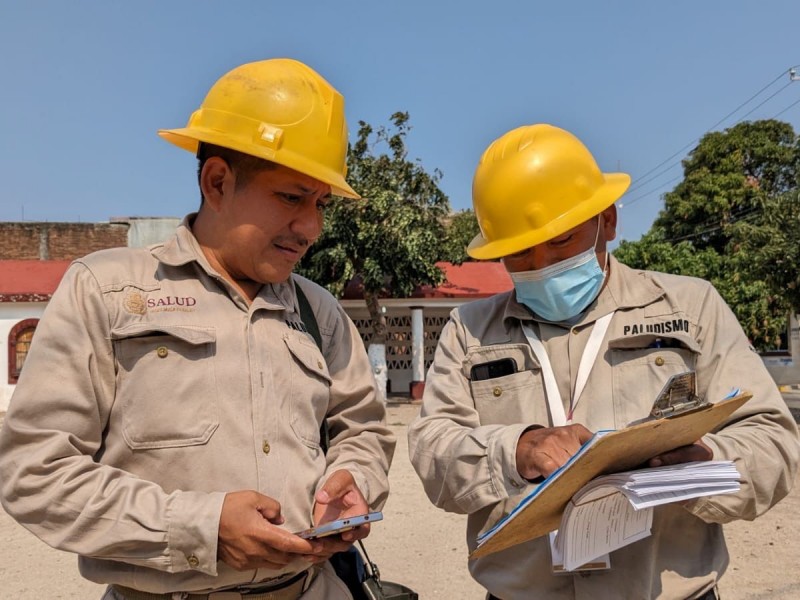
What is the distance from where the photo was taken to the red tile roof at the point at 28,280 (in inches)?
701

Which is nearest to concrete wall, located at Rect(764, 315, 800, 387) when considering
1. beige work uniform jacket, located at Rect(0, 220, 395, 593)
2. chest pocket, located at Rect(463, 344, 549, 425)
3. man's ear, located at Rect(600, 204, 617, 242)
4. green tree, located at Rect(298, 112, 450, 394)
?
green tree, located at Rect(298, 112, 450, 394)

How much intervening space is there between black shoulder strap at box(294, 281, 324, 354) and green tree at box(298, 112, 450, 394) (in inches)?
499

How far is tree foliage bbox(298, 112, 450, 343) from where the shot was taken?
14977 mm

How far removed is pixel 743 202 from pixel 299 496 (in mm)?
29502

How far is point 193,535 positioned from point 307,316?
0.76 m

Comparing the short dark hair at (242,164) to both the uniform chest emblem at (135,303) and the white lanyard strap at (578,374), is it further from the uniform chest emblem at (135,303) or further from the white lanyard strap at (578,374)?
the white lanyard strap at (578,374)

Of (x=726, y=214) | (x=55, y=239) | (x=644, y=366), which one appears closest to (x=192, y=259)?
(x=644, y=366)

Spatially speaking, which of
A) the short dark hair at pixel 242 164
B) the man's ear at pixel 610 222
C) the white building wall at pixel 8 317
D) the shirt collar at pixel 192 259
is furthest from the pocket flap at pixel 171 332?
the white building wall at pixel 8 317

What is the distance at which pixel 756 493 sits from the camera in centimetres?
183

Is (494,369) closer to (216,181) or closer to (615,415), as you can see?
(615,415)

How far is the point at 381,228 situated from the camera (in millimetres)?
14984

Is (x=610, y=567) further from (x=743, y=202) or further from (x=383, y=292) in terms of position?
(x=743, y=202)

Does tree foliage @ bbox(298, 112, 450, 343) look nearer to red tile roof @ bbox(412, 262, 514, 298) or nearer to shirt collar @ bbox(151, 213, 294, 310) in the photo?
red tile roof @ bbox(412, 262, 514, 298)

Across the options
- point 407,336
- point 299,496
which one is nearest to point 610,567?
point 299,496
